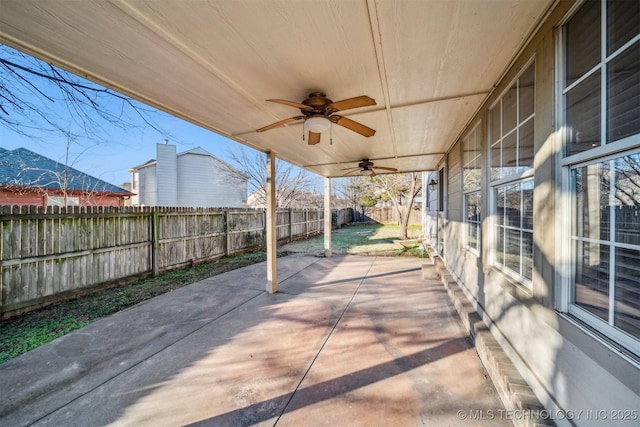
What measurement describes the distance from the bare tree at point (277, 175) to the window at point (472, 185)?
11315mm

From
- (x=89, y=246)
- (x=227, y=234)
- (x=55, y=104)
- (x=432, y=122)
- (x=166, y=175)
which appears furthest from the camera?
(x=166, y=175)

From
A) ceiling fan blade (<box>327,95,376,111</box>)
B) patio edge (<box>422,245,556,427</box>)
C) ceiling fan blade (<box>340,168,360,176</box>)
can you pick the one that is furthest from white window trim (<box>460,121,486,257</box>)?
ceiling fan blade (<box>340,168,360,176</box>)

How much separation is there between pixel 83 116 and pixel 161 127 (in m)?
0.83

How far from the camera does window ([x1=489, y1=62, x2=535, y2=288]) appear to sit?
198 cm

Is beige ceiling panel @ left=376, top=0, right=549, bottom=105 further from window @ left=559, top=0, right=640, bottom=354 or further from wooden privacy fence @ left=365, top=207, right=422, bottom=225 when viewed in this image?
wooden privacy fence @ left=365, top=207, right=422, bottom=225

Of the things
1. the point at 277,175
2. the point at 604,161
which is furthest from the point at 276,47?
the point at 277,175

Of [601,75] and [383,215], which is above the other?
[601,75]

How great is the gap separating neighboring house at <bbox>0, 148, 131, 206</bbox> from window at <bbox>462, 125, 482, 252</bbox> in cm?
964

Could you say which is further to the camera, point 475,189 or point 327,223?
point 327,223

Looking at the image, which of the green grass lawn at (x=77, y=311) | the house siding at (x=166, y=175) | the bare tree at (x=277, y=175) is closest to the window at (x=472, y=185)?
the green grass lawn at (x=77, y=311)

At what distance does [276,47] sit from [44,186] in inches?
443

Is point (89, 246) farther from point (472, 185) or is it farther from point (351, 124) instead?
point (472, 185)

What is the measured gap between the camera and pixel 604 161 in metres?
1.25

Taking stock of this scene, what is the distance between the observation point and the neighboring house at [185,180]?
49.1 ft
